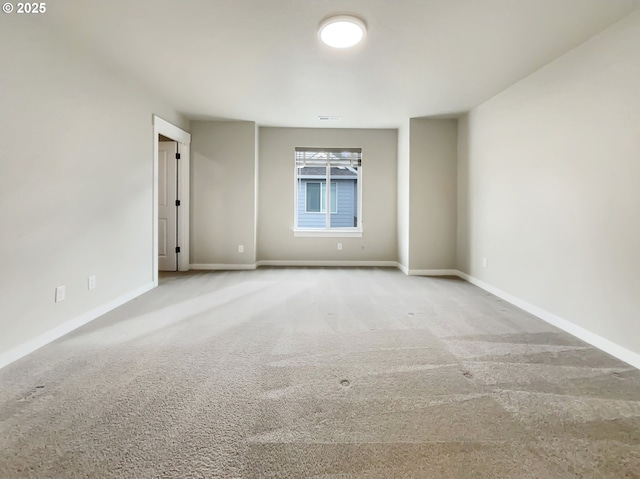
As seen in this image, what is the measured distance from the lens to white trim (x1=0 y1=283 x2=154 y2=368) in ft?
6.69

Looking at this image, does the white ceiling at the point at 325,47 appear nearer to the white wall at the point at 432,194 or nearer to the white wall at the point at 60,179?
the white wall at the point at 60,179

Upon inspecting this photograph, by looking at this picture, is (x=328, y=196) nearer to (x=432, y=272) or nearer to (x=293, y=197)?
(x=293, y=197)

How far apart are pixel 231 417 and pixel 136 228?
2.86 m

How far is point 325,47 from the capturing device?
8.73 feet

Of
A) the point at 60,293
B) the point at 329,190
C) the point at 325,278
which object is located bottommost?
the point at 325,278

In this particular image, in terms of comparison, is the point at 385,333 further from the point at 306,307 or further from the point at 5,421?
the point at 5,421

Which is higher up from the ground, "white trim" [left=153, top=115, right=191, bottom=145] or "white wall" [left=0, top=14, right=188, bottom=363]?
"white trim" [left=153, top=115, right=191, bottom=145]

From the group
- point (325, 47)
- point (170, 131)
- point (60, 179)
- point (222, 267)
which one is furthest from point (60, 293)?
point (325, 47)

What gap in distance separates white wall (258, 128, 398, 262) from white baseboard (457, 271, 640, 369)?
2.30 m

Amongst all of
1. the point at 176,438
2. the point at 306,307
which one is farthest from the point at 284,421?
the point at 306,307

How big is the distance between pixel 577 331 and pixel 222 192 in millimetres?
4858

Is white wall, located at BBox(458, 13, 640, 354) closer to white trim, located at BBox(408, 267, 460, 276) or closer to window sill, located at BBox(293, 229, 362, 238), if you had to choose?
white trim, located at BBox(408, 267, 460, 276)

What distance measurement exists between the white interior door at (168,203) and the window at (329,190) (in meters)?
2.06

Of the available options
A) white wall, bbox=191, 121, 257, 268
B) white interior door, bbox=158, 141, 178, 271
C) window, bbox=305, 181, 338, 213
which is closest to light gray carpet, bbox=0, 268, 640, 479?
white interior door, bbox=158, 141, 178, 271
